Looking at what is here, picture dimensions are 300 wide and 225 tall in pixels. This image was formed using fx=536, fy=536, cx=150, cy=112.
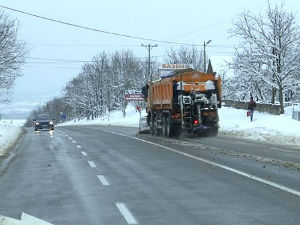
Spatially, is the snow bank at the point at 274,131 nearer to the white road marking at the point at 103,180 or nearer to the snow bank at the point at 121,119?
the white road marking at the point at 103,180

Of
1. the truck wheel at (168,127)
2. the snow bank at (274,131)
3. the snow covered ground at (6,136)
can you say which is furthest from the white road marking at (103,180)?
the truck wheel at (168,127)

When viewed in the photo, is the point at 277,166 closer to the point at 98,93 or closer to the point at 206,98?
the point at 206,98

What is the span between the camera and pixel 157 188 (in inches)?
415

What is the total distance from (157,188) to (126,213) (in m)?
2.50

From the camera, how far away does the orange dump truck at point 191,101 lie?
86.6ft

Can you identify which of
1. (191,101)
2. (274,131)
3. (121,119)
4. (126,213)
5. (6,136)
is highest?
(191,101)

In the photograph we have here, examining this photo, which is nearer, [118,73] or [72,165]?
[72,165]

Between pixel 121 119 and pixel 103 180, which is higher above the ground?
pixel 121 119

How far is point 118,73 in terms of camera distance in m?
94.1

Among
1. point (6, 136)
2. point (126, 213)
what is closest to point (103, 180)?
point (126, 213)

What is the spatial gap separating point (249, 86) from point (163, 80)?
2560 centimetres

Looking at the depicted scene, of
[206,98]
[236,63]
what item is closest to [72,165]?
[206,98]

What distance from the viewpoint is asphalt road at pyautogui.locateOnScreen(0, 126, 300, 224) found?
7867 mm

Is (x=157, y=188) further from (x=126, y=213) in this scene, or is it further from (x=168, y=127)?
(x=168, y=127)
